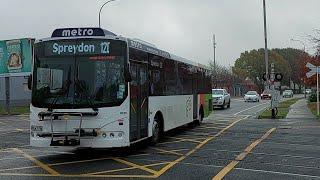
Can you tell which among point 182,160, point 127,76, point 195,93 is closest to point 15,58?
point 195,93

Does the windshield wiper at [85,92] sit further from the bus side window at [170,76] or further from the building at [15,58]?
the building at [15,58]

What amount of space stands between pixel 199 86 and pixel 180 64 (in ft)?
12.3

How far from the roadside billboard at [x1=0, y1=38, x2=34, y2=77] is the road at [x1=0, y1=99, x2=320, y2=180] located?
25.0 m

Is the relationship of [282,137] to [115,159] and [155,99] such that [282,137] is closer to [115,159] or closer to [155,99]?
[155,99]

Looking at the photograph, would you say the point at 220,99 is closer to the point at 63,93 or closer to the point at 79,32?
the point at 79,32

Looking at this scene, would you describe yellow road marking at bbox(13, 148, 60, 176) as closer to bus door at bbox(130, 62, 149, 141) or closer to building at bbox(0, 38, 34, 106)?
bus door at bbox(130, 62, 149, 141)

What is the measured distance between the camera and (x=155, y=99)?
15.6 meters

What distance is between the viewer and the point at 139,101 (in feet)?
45.8

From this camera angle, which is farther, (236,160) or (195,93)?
(195,93)

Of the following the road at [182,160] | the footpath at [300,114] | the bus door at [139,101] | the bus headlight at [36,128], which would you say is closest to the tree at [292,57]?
the footpath at [300,114]

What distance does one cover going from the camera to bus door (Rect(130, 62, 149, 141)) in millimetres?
13352

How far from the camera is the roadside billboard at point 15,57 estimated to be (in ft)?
139

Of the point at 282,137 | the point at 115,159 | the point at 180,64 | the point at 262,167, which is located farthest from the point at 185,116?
the point at 262,167

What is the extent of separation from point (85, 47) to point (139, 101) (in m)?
2.14
